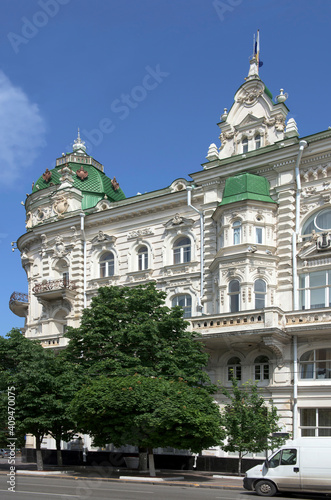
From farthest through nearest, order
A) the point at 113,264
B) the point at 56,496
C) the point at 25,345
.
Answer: the point at 113,264 → the point at 25,345 → the point at 56,496

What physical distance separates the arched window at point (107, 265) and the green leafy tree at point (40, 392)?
395 inches

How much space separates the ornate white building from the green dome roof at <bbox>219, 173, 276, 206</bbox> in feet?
0.22

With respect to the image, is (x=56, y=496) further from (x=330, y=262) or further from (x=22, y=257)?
(x=22, y=257)

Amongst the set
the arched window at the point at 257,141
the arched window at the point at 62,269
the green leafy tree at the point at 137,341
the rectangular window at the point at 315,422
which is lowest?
the rectangular window at the point at 315,422

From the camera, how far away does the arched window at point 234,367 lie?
32594mm

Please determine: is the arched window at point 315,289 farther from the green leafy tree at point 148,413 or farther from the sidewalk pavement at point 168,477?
the sidewalk pavement at point 168,477

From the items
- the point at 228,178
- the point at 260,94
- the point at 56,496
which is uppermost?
the point at 260,94

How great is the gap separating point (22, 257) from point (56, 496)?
30745mm

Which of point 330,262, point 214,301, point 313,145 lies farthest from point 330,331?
point 313,145

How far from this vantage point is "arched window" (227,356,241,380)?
32594mm

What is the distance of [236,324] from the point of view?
31.2 meters

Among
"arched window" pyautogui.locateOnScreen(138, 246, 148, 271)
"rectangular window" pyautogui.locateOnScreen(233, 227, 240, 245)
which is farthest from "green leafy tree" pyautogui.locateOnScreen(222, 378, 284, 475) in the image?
"arched window" pyautogui.locateOnScreen(138, 246, 148, 271)

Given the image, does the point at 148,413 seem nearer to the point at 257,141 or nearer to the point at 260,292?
the point at 260,292

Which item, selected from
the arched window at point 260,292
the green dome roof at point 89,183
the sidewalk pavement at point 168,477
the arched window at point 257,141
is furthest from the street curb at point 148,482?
the green dome roof at point 89,183
